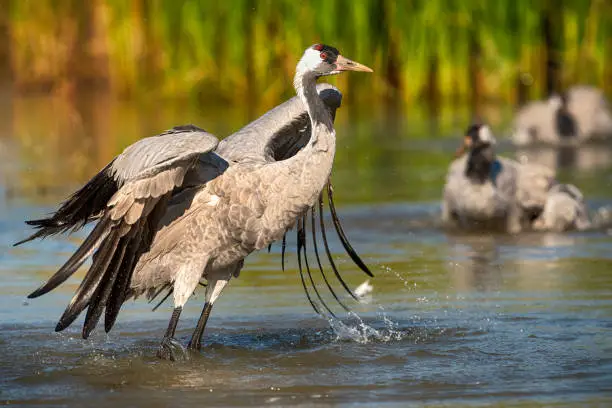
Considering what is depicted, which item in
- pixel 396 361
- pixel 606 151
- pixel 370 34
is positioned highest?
pixel 370 34

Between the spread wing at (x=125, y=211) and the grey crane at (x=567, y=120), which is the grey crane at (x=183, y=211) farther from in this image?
the grey crane at (x=567, y=120)

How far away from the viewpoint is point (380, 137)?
18125 millimetres

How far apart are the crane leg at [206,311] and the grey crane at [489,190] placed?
4.19 m

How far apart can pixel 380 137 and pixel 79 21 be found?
7543 millimetres

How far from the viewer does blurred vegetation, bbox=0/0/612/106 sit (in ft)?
65.0

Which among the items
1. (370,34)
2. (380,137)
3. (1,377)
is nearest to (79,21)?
(370,34)

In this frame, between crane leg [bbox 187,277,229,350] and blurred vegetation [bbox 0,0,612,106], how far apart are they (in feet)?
39.2

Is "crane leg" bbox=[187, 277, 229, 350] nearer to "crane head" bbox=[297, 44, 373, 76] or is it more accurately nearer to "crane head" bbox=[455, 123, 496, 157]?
"crane head" bbox=[297, 44, 373, 76]

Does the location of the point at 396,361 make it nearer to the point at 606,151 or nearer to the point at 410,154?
the point at 410,154

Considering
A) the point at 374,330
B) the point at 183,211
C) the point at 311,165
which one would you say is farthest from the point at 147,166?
the point at 374,330

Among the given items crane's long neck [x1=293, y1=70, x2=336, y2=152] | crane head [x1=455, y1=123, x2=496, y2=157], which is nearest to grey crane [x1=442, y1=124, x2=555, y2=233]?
crane head [x1=455, y1=123, x2=496, y2=157]

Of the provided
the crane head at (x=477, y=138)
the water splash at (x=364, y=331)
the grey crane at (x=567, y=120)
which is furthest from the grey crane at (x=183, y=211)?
the grey crane at (x=567, y=120)

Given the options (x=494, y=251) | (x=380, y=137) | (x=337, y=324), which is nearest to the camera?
(x=337, y=324)

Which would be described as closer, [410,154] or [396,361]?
[396,361]
